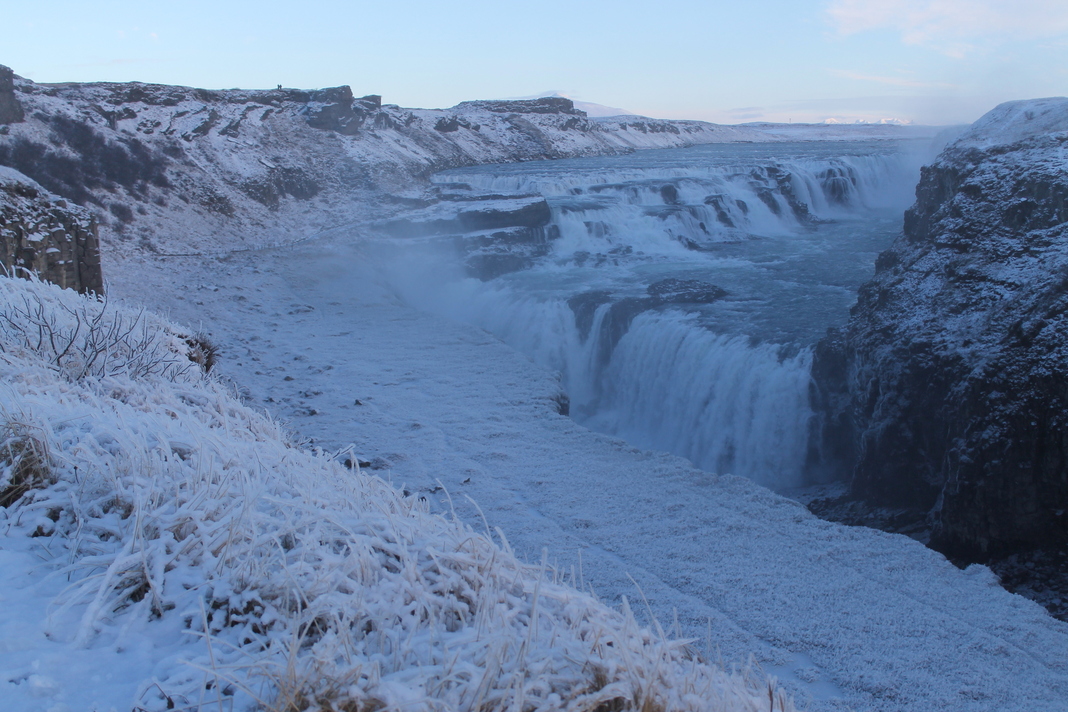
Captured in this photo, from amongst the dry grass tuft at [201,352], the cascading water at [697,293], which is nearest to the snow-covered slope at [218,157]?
the cascading water at [697,293]

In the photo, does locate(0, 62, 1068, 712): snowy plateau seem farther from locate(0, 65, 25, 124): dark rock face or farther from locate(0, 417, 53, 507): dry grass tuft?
locate(0, 65, 25, 124): dark rock face

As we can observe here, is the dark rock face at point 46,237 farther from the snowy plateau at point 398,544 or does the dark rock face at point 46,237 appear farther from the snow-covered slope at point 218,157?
the snow-covered slope at point 218,157

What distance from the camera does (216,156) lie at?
28969mm

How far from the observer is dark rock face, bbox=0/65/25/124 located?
915 inches

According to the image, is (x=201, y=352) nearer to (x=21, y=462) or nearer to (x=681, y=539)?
(x=21, y=462)

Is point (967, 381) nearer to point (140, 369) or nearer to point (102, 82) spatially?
point (140, 369)

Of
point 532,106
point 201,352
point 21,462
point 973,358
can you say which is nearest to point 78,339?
point 201,352

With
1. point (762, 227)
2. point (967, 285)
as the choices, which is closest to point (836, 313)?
point (967, 285)

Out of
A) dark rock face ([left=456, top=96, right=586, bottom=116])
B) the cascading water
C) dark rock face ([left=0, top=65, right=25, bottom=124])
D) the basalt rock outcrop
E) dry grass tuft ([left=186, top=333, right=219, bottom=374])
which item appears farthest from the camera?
dark rock face ([left=456, top=96, right=586, bottom=116])

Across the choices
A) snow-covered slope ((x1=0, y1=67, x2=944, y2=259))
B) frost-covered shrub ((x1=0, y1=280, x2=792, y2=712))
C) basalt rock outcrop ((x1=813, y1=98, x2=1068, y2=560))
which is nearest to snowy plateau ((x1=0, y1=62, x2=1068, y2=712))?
frost-covered shrub ((x1=0, y1=280, x2=792, y2=712))

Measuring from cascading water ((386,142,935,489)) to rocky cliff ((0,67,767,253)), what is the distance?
606cm

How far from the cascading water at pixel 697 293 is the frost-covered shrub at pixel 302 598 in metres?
9.32

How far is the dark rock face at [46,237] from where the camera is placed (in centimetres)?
912

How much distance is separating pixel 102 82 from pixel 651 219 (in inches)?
1090
